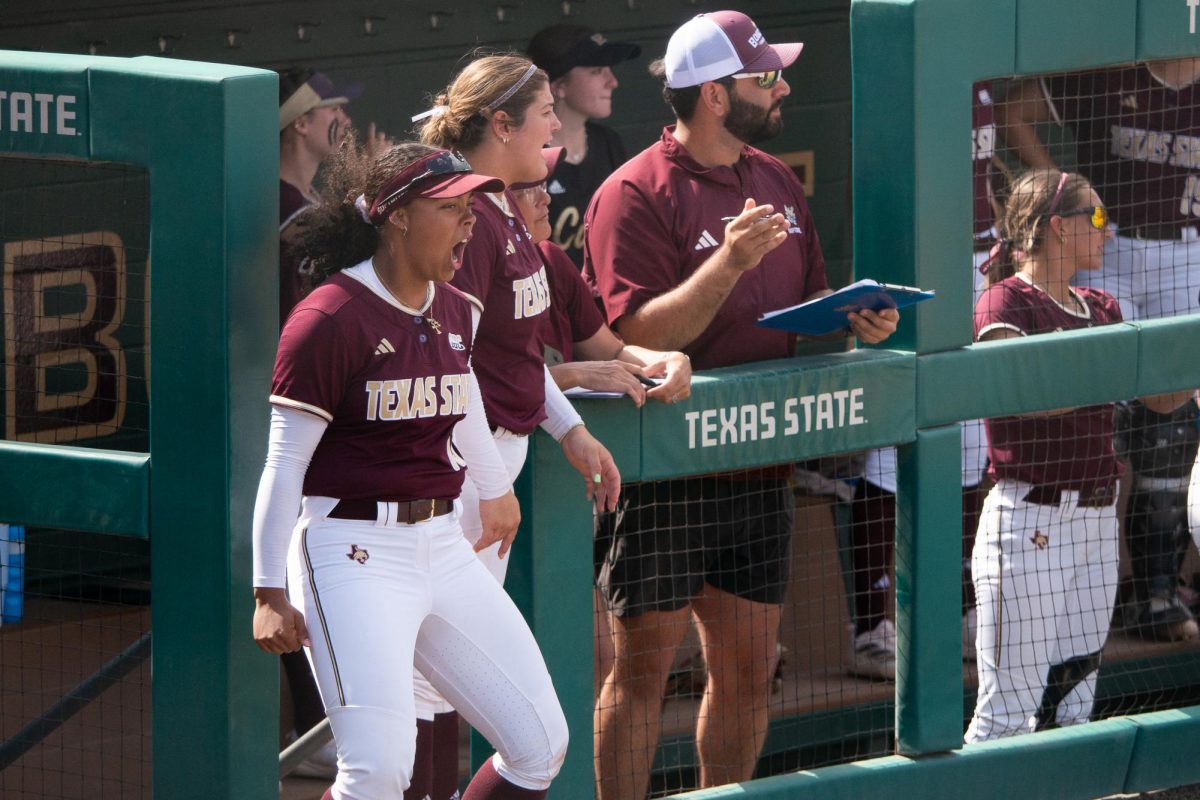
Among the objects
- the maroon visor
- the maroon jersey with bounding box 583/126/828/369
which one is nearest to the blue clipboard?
the maroon jersey with bounding box 583/126/828/369

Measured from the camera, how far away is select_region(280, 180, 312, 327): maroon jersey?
456cm

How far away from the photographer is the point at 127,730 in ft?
15.5

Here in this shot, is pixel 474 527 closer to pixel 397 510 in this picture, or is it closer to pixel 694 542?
pixel 397 510

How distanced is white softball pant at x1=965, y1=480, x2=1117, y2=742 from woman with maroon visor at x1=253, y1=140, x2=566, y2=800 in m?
1.54

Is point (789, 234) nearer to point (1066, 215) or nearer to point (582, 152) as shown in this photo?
point (1066, 215)

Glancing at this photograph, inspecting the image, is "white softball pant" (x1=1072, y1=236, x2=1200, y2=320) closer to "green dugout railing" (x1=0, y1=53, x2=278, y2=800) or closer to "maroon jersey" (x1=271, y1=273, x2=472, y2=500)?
"maroon jersey" (x1=271, y1=273, x2=472, y2=500)

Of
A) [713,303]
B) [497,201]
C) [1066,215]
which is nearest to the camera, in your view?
[497,201]

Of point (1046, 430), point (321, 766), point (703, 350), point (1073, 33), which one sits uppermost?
point (1073, 33)

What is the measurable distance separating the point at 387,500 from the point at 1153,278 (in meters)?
3.37

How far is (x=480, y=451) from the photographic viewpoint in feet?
11.1

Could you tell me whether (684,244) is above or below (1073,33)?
below

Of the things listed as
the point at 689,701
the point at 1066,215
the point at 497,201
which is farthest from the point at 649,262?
the point at 689,701

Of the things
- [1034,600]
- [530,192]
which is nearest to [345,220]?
[530,192]

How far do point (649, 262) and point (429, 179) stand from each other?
3.25ft
